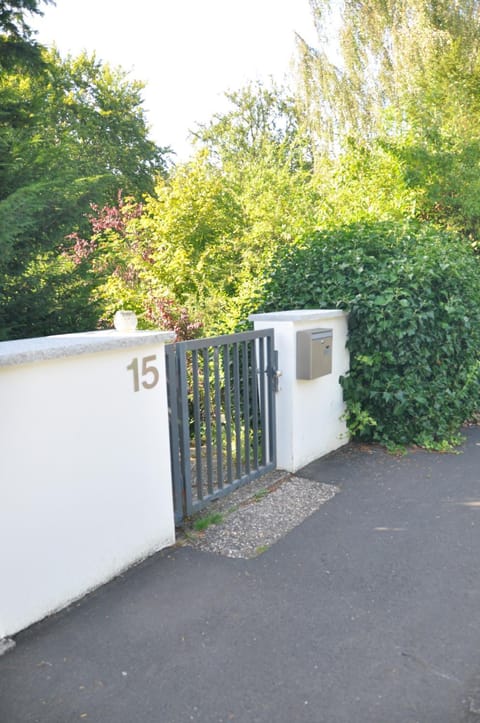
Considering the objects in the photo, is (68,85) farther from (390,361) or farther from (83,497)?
(83,497)

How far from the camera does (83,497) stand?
2895mm

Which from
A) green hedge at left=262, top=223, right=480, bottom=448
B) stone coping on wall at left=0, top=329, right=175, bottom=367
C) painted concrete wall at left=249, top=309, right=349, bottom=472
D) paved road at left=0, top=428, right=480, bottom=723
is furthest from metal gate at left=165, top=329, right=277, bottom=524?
green hedge at left=262, top=223, right=480, bottom=448

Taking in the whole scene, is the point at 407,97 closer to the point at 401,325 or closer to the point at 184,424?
the point at 401,325

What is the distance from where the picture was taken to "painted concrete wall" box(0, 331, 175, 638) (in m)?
2.56

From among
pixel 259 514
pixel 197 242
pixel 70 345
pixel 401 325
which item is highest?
pixel 197 242

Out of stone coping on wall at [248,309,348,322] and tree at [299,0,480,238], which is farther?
tree at [299,0,480,238]

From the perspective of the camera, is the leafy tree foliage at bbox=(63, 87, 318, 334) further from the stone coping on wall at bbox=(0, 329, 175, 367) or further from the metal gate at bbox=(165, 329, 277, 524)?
the stone coping on wall at bbox=(0, 329, 175, 367)

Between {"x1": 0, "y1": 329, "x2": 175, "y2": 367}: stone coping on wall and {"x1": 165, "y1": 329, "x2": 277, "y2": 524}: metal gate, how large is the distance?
0.35 meters

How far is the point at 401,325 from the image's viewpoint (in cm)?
516

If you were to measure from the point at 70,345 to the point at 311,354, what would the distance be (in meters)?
2.34

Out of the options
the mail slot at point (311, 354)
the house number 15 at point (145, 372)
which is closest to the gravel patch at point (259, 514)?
the mail slot at point (311, 354)

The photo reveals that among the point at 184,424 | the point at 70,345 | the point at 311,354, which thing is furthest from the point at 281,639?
the point at 311,354

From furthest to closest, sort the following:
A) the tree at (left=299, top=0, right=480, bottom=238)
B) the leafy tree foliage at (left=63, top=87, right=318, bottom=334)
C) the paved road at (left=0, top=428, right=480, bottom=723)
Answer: the tree at (left=299, top=0, right=480, bottom=238) < the leafy tree foliage at (left=63, top=87, right=318, bottom=334) < the paved road at (left=0, top=428, right=480, bottom=723)

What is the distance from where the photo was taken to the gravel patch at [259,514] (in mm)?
3506
